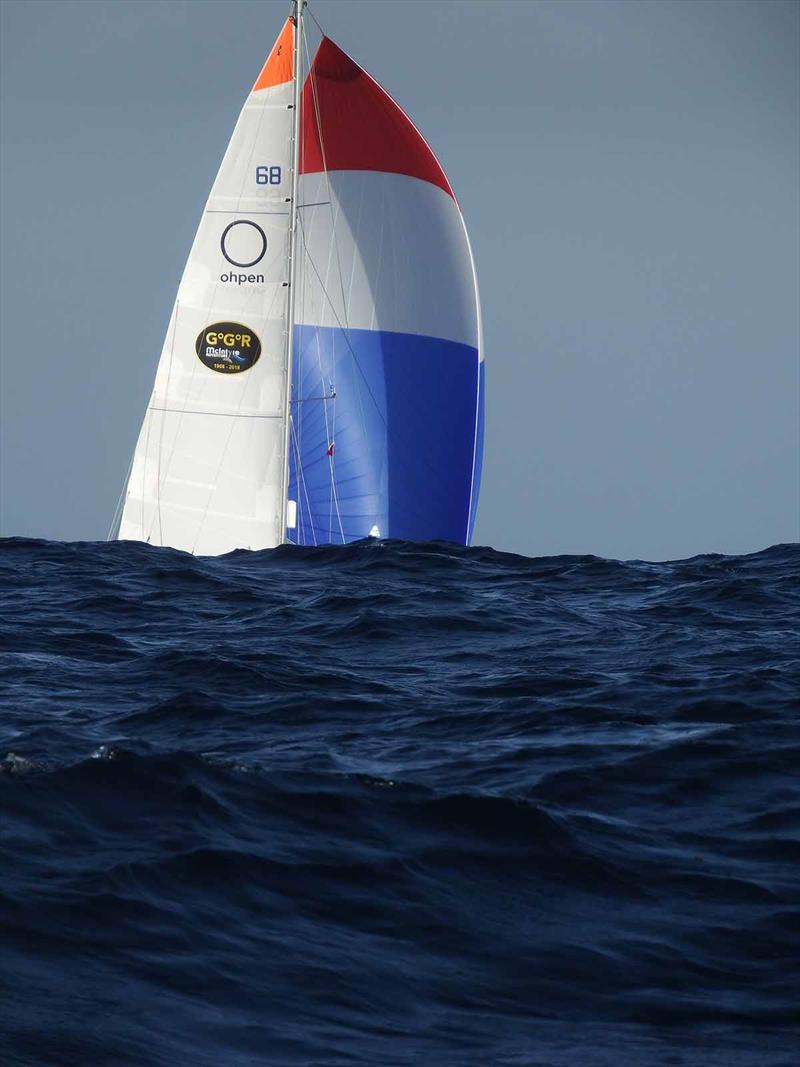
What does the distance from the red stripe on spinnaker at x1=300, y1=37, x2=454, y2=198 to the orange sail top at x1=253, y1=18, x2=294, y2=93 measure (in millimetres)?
570

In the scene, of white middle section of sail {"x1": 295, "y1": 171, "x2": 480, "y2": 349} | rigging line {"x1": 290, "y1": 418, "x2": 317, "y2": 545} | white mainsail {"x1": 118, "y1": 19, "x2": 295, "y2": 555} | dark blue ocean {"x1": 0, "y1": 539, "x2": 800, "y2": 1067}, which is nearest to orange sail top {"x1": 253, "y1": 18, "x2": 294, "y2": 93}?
white mainsail {"x1": 118, "y1": 19, "x2": 295, "y2": 555}

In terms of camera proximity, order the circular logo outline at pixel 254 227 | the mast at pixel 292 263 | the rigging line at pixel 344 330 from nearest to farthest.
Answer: the rigging line at pixel 344 330, the mast at pixel 292 263, the circular logo outline at pixel 254 227

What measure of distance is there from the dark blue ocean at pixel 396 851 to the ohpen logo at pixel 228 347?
18.9m

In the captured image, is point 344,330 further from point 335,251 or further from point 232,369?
point 232,369

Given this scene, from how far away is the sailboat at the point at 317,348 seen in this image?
3456cm

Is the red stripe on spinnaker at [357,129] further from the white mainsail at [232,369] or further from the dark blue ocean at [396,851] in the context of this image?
the dark blue ocean at [396,851]

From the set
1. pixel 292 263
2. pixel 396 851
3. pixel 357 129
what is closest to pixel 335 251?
pixel 292 263

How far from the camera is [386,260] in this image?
1378 inches

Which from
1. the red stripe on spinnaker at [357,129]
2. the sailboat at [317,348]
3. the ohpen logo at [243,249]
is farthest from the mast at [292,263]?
the ohpen logo at [243,249]

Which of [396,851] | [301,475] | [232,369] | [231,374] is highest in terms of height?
[232,369]

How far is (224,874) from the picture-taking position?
9242 mm

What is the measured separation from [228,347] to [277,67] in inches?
252

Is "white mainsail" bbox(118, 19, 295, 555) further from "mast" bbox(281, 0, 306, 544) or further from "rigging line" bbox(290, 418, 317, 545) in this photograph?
"rigging line" bbox(290, 418, 317, 545)

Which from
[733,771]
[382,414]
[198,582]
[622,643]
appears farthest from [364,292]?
[733,771]
